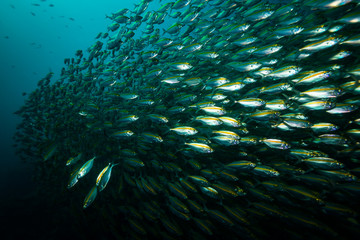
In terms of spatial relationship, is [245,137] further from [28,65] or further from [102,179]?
[28,65]

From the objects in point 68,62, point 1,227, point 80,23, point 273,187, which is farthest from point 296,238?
point 80,23

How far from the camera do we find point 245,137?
158 inches

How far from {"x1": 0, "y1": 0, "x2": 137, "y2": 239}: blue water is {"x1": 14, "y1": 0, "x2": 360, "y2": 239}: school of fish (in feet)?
13.9

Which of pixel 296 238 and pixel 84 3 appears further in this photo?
pixel 84 3

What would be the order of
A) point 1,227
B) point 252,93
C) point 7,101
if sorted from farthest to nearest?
point 7,101, point 1,227, point 252,93

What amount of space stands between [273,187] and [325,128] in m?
1.67

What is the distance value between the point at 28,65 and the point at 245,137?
119 m

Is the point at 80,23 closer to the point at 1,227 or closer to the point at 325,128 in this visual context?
the point at 1,227

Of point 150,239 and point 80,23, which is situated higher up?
point 80,23


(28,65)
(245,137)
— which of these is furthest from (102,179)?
(28,65)

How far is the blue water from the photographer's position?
8797mm

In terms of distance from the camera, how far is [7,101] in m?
95.5

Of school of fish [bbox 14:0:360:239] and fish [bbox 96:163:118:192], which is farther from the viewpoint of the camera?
school of fish [bbox 14:0:360:239]

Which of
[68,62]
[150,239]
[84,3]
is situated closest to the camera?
[150,239]
